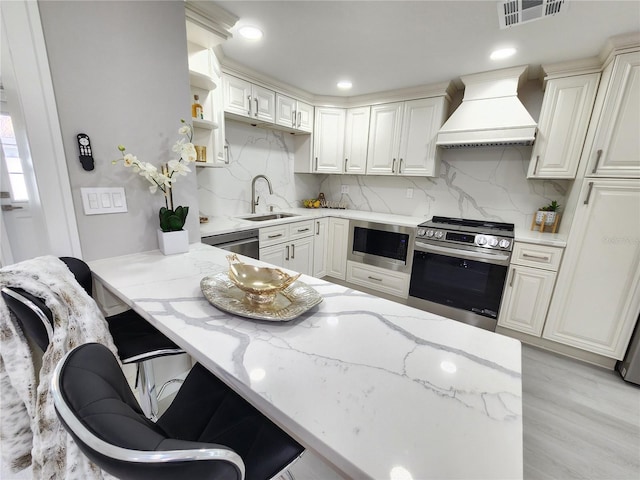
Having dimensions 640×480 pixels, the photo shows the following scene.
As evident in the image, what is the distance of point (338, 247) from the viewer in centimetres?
323

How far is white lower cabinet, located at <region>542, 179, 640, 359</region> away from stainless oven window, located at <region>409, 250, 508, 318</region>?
41 cm

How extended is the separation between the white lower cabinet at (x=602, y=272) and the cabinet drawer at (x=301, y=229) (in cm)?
220

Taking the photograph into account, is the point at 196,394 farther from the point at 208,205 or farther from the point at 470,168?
the point at 470,168

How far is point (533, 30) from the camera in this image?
171cm

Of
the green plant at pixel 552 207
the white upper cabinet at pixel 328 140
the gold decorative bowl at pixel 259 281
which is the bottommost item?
the gold decorative bowl at pixel 259 281

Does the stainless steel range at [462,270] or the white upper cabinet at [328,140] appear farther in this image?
the white upper cabinet at [328,140]

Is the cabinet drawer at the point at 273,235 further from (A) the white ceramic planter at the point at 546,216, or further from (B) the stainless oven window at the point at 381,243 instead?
(A) the white ceramic planter at the point at 546,216

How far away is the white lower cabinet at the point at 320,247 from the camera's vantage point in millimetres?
3133

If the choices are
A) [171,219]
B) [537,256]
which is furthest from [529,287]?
[171,219]

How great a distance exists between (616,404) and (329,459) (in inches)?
95.1

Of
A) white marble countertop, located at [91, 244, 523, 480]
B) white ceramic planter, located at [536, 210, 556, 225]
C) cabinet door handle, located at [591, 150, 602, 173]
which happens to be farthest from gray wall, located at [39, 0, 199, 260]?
white ceramic planter, located at [536, 210, 556, 225]

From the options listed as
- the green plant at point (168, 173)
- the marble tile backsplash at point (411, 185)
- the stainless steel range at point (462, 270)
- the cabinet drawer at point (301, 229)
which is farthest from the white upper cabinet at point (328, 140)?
the green plant at point (168, 173)

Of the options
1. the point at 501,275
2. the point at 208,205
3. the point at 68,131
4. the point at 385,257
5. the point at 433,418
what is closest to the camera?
the point at 433,418

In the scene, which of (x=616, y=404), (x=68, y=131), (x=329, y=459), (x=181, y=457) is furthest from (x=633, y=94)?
(x=68, y=131)
